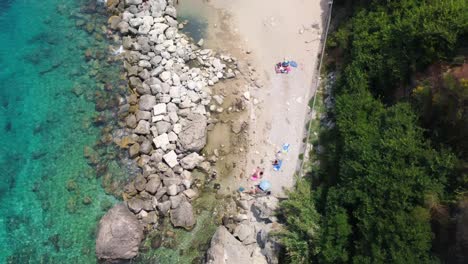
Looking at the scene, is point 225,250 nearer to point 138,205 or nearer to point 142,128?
point 138,205

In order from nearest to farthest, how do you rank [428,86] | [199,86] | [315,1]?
[428,86]
[199,86]
[315,1]

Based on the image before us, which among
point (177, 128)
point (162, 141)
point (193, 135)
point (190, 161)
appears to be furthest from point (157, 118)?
point (190, 161)

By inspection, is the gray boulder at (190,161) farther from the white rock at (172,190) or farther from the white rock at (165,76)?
the white rock at (165,76)

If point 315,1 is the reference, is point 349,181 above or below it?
below

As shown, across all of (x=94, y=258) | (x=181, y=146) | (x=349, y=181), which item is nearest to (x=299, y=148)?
(x=349, y=181)

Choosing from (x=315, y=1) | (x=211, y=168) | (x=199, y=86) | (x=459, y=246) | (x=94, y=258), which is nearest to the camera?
(x=459, y=246)

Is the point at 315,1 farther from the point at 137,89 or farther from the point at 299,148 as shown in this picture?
the point at 137,89

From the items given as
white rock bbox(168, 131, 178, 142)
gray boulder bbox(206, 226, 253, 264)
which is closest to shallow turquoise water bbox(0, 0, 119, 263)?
white rock bbox(168, 131, 178, 142)
